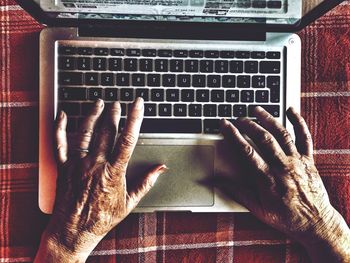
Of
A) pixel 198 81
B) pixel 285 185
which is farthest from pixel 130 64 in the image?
pixel 285 185

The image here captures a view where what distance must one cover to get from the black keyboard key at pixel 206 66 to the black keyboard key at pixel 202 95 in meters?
0.04

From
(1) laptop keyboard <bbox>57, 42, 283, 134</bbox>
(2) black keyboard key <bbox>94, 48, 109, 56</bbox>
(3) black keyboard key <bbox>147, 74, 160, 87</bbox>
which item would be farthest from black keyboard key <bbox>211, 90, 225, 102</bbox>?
(2) black keyboard key <bbox>94, 48, 109, 56</bbox>

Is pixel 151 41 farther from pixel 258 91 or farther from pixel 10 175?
pixel 10 175

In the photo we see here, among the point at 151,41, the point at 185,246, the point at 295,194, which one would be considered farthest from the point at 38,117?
the point at 295,194

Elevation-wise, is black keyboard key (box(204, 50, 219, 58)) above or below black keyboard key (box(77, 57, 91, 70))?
above

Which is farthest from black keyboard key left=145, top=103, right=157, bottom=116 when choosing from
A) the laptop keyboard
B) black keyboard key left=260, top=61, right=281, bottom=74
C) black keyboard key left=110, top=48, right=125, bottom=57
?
black keyboard key left=260, top=61, right=281, bottom=74

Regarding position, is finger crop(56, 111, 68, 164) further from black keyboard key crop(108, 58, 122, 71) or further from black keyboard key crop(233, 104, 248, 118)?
black keyboard key crop(233, 104, 248, 118)

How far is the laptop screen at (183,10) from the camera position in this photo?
0.92 metres

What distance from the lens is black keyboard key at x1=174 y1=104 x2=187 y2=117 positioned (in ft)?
3.21

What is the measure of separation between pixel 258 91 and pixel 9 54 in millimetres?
462

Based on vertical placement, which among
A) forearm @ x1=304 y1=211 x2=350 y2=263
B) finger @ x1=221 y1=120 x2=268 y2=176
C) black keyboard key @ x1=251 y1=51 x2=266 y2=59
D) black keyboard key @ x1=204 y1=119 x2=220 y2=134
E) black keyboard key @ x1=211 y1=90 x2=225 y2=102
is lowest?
forearm @ x1=304 y1=211 x2=350 y2=263

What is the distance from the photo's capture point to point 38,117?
1003mm

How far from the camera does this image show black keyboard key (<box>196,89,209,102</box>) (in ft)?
3.22

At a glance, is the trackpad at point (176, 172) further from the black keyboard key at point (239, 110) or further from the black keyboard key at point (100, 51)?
the black keyboard key at point (100, 51)
